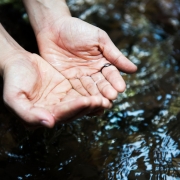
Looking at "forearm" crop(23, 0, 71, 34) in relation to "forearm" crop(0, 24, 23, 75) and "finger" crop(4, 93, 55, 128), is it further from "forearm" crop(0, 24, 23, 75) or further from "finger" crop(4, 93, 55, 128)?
"finger" crop(4, 93, 55, 128)

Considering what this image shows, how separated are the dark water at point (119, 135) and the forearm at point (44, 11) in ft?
1.76

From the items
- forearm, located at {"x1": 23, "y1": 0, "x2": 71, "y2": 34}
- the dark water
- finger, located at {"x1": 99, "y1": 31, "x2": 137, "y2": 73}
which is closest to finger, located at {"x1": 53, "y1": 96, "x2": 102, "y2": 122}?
finger, located at {"x1": 99, "y1": 31, "x2": 137, "y2": 73}

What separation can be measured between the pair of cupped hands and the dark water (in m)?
0.61

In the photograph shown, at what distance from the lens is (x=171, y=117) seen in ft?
9.09

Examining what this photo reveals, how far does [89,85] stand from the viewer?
2.10 meters

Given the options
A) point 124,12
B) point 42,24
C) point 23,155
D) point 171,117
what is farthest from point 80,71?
point 124,12

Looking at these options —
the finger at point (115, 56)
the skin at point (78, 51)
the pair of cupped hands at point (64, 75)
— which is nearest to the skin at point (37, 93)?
the pair of cupped hands at point (64, 75)

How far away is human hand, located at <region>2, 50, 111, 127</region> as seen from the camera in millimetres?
1729

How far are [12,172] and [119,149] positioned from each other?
0.84m

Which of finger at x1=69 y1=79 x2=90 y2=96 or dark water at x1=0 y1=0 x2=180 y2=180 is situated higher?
finger at x1=69 y1=79 x2=90 y2=96

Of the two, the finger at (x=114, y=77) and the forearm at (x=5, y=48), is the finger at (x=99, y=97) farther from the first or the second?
the forearm at (x=5, y=48)

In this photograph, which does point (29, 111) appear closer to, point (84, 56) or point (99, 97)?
point (99, 97)

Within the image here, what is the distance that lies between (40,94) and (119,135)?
918 mm

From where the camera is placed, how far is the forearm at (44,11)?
2604mm
